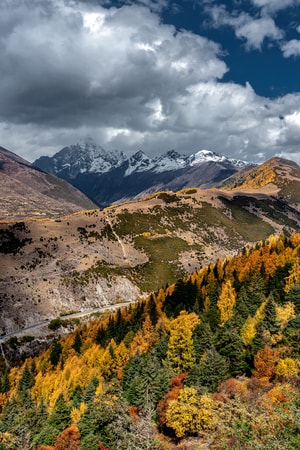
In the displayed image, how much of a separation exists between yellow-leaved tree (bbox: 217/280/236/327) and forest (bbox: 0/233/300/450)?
0.51 metres

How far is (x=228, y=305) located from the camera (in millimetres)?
108312

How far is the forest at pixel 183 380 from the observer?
31.2 meters

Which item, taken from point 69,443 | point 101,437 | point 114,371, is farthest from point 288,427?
point 114,371

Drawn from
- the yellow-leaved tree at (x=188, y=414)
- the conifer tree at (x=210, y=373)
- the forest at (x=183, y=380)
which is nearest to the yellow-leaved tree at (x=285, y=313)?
the forest at (x=183, y=380)

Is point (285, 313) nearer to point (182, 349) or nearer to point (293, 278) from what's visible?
point (182, 349)

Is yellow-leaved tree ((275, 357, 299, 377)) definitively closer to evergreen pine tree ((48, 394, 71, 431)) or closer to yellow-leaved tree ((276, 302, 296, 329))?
yellow-leaved tree ((276, 302, 296, 329))

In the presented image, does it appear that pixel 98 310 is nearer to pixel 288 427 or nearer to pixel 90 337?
pixel 90 337

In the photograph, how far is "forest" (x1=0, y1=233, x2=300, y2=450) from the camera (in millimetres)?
31219

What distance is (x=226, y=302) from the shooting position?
110m

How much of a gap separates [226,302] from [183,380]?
4364cm

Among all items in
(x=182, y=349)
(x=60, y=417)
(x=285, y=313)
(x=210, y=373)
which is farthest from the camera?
(x=182, y=349)

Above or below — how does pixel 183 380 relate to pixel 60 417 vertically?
above

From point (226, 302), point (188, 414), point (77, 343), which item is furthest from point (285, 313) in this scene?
point (77, 343)

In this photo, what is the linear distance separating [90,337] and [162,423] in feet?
271
